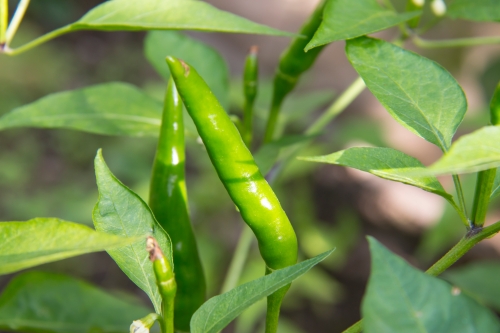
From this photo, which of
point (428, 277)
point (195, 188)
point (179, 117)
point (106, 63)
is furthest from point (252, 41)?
point (428, 277)

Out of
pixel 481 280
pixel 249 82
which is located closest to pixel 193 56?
pixel 249 82

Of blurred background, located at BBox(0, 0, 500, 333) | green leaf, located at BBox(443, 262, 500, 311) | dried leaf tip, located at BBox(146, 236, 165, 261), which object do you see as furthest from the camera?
blurred background, located at BBox(0, 0, 500, 333)

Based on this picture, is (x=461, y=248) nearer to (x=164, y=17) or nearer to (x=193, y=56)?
(x=164, y=17)

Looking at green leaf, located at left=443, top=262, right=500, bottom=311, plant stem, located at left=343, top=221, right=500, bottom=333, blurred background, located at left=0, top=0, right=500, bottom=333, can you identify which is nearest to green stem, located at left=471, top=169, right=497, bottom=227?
plant stem, located at left=343, top=221, right=500, bottom=333

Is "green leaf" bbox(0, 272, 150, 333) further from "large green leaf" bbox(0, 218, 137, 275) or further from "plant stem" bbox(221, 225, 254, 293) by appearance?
"large green leaf" bbox(0, 218, 137, 275)

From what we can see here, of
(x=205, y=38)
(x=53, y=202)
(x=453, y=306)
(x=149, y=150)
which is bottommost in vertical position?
(x=53, y=202)

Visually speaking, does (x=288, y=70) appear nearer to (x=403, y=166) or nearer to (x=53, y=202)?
(x=403, y=166)
